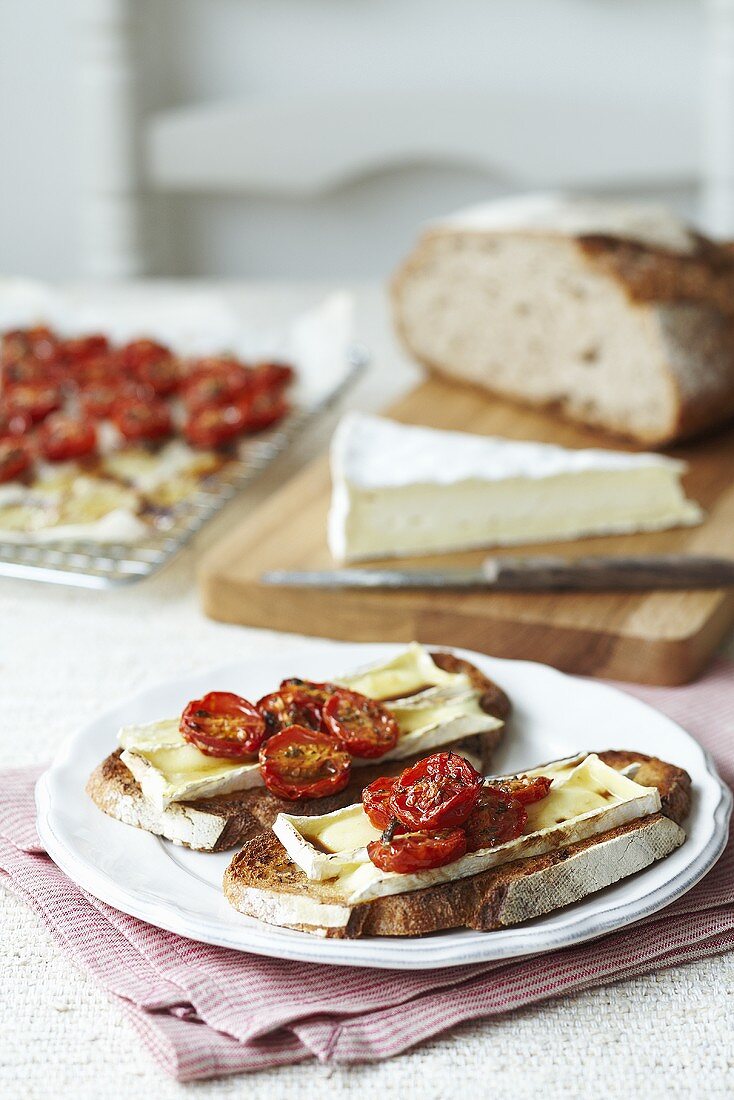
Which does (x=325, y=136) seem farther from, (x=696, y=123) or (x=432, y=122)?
(x=696, y=123)

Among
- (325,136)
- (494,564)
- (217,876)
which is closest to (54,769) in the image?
(217,876)

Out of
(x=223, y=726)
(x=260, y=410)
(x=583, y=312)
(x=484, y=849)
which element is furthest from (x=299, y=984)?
(x=583, y=312)

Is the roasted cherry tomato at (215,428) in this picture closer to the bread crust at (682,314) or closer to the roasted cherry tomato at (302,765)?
the bread crust at (682,314)

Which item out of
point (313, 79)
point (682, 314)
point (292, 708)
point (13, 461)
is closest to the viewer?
point (292, 708)

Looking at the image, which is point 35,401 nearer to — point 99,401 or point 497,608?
point 99,401

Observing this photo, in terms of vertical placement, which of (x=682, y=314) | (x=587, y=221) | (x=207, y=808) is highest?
(x=587, y=221)
